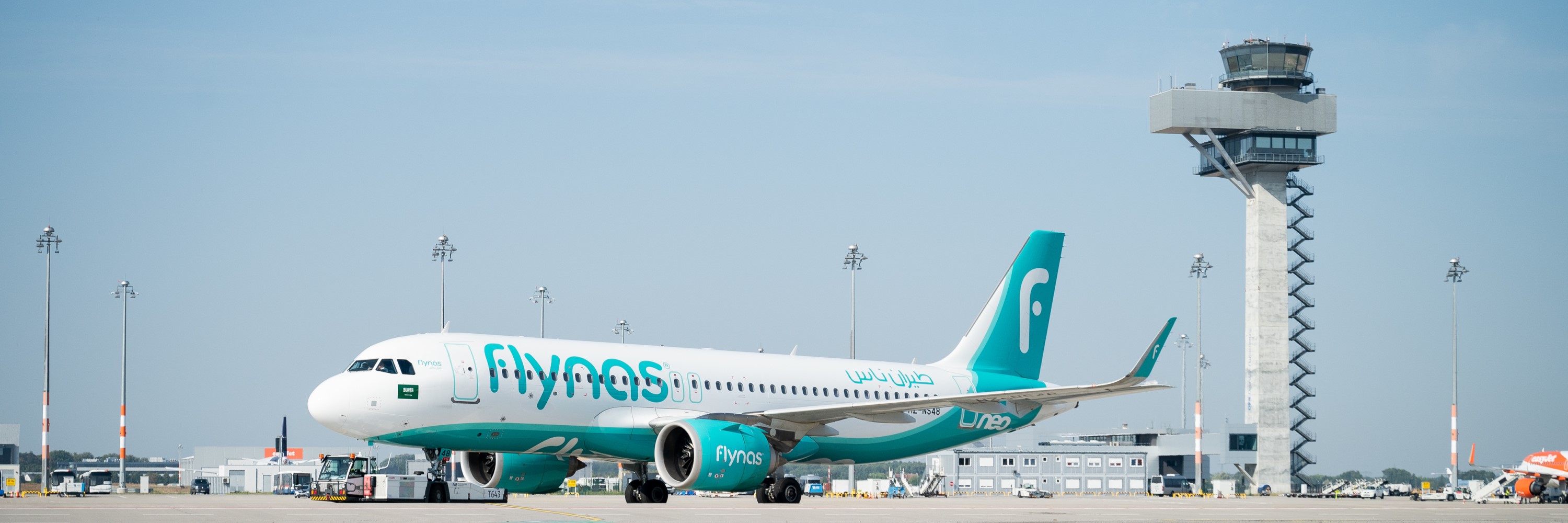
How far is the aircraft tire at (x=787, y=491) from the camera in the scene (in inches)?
1437

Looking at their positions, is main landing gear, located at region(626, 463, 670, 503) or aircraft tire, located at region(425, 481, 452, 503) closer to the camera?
aircraft tire, located at region(425, 481, 452, 503)

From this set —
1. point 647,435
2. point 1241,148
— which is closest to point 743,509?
point 647,435

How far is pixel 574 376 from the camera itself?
33.3 m

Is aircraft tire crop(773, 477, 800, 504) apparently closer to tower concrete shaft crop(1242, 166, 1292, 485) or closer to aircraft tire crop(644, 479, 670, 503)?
aircraft tire crop(644, 479, 670, 503)

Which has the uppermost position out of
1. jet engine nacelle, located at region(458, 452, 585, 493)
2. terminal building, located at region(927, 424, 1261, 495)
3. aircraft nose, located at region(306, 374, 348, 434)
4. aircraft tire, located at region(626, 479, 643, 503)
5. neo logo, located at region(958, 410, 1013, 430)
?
aircraft nose, located at region(306, 374, 348, 434)

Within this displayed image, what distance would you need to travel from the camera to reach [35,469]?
16912 centimetres

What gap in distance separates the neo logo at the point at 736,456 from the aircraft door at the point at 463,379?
17.4ft

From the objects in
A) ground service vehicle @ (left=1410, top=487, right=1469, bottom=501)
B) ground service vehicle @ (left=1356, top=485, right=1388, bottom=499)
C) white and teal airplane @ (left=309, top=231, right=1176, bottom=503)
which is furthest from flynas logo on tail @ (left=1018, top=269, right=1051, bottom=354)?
ground service vehicle @ (left=1356, top=485, right=1388, bottom=499)

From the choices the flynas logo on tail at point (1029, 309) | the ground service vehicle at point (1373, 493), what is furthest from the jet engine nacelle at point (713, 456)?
the ground service vehicle at point (1373, 493)

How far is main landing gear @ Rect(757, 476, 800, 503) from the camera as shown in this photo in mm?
36469

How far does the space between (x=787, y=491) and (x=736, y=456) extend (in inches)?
169

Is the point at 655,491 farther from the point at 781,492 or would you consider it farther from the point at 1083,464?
the point at 1083,464

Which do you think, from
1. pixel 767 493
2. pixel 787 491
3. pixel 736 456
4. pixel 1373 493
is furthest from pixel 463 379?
pixel 1373 493

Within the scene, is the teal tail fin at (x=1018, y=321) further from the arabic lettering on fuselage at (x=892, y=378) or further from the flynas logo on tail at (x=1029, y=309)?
the arabic lettering on fuselage at (x=892, y=378)
